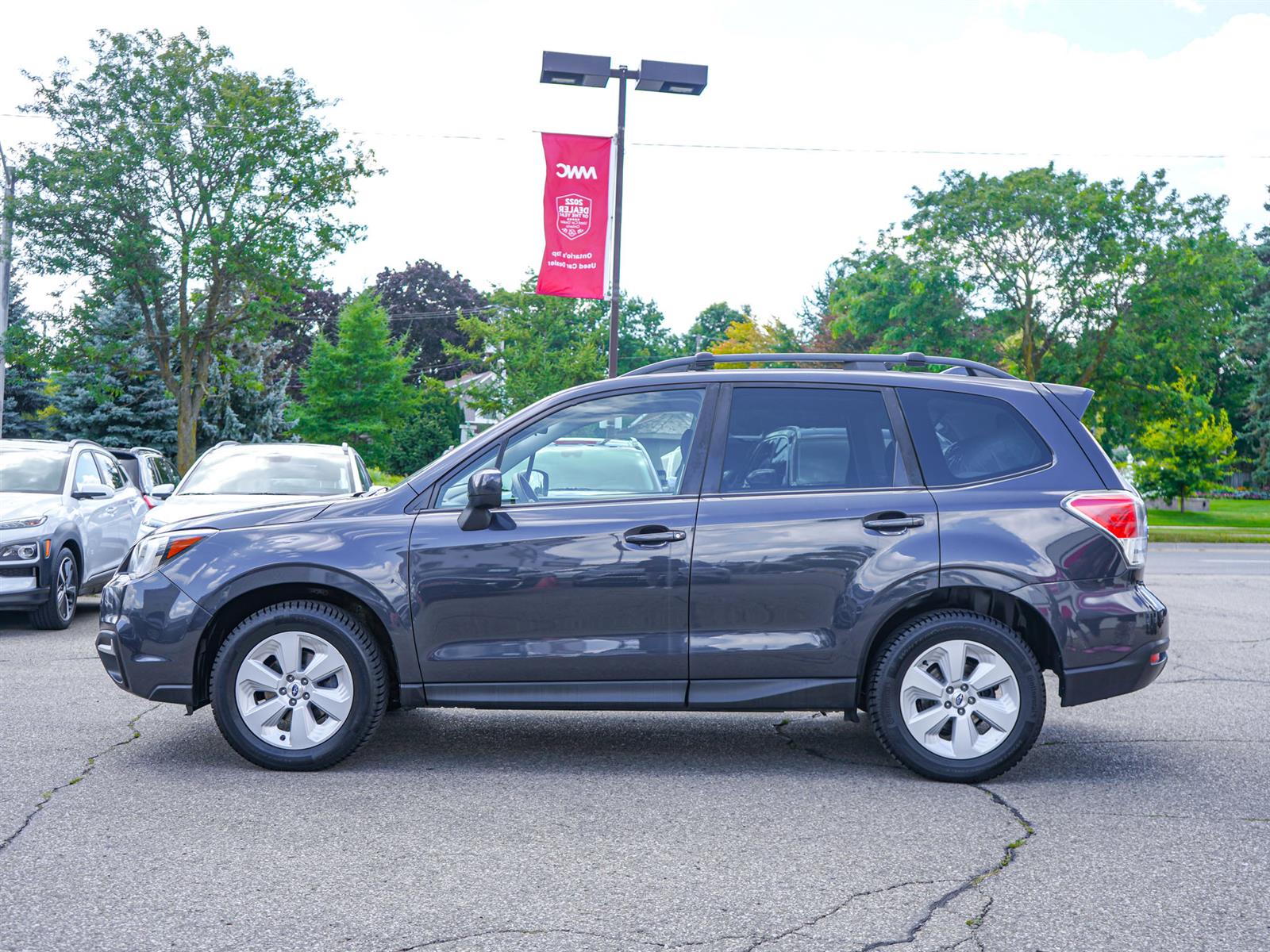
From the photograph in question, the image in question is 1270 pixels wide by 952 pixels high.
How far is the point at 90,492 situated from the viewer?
1129cm

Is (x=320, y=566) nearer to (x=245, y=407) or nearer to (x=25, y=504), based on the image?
(x=25, y=504)

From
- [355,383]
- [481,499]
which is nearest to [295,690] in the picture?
[481,499]

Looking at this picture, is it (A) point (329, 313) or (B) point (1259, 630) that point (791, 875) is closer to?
(B) point (1259, 630)

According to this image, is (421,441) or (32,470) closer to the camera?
(32,470)

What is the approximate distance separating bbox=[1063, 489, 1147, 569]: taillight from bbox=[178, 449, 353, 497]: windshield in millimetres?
7381

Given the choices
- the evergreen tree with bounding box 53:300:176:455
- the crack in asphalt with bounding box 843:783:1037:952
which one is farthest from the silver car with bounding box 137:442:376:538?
the evergreen tree with bounding box 53:300:176:455

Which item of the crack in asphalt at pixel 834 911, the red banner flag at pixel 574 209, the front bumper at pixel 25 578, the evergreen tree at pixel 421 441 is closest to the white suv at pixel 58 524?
the front bumper at pixel 25 578

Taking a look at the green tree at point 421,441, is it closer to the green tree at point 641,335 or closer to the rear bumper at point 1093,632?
the green tree at point 641,335

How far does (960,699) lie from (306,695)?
2914 millimetres

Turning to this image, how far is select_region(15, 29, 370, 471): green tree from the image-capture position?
25.8m

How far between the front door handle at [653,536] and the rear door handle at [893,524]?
32.8 inches

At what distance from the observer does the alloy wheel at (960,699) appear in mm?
5590

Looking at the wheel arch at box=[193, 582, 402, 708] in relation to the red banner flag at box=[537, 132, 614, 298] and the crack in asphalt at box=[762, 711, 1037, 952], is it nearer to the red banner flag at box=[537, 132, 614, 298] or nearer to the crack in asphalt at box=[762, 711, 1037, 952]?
the crack in asphalt at box=[762, 711, 1037, 952]

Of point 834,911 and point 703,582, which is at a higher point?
point 703,582
